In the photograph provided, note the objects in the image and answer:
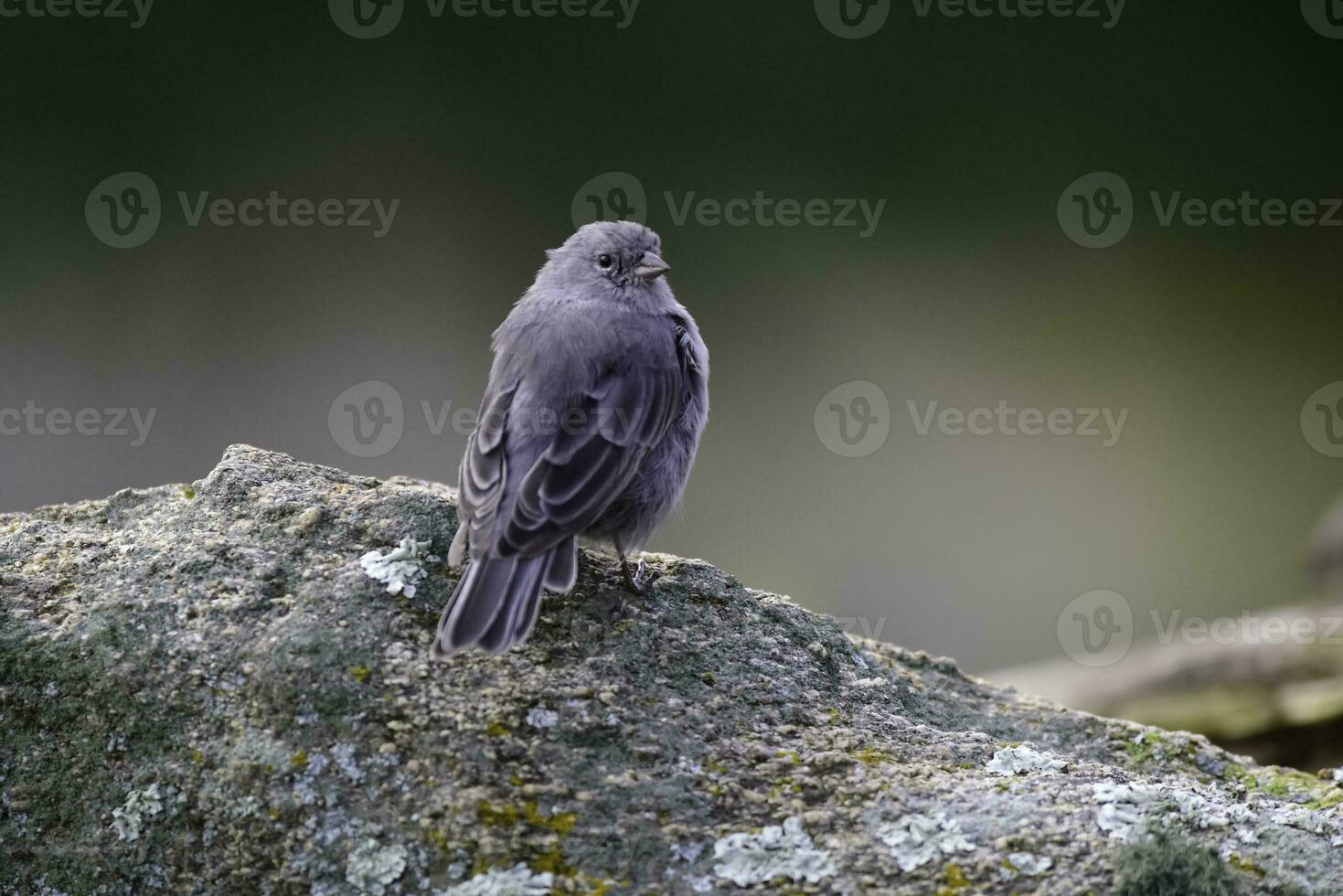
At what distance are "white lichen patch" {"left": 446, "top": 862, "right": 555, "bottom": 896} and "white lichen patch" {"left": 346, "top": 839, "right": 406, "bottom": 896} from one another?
127mm

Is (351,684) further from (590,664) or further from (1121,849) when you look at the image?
(1121,849)

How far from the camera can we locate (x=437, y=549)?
3.11m

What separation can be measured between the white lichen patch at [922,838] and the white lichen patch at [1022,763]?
1.28ft

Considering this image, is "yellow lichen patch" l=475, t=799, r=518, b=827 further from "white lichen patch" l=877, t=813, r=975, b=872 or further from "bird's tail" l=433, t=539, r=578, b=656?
"white lichen patch" l=877, t=813, r=975, b=872

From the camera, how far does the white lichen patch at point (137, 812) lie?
98.0 inches

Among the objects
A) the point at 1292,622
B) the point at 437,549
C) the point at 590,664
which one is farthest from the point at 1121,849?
the point at 1292,622

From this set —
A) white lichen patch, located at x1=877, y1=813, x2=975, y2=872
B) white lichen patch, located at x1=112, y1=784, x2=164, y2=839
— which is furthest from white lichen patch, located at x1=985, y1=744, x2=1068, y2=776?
white lichen patch, located at x1=112, y1=784, x2=164, y2=839

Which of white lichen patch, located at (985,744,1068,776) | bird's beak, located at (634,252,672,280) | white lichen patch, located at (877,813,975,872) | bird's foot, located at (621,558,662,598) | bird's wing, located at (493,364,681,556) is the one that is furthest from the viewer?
bird's beak, located at (634,252,672,280)

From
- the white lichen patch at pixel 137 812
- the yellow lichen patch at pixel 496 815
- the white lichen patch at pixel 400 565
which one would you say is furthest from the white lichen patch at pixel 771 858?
the white lichen patch at pixel 137 812

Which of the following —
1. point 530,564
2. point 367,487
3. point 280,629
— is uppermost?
point 367,487

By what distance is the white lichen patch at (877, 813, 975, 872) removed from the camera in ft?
7.60

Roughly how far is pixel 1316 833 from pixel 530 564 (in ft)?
5.89

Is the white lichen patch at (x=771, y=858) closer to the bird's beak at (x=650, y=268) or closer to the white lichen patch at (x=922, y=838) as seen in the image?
the white lichen patch at (x=922, y=838)

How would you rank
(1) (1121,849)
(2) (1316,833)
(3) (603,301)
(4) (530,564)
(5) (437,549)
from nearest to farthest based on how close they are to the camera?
(1) (1121,849) → (2) (1316,833) → (4) (530,564) → (5) (437,549) → (3) (603,301)
